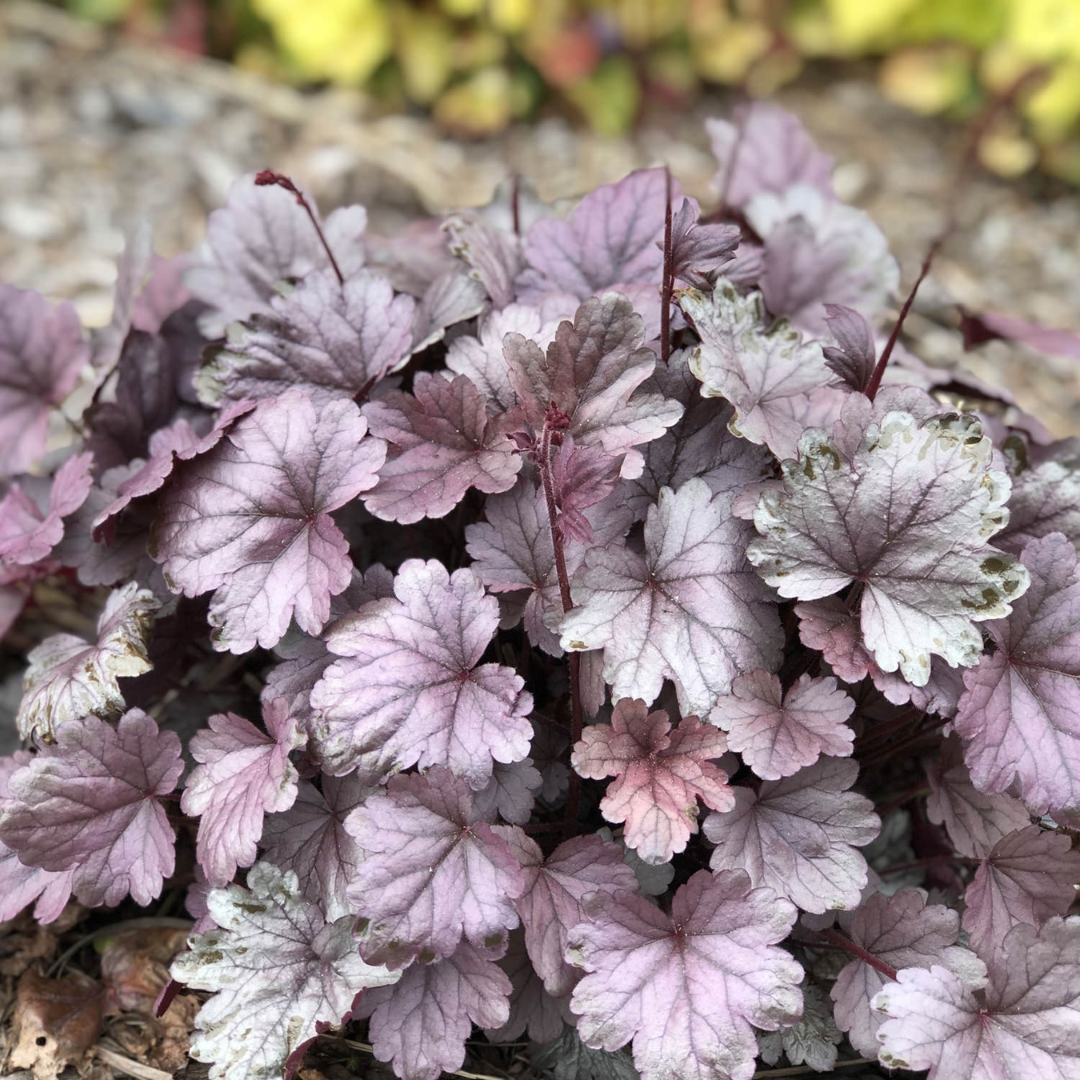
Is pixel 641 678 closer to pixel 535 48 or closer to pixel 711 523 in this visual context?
pixel 711 523

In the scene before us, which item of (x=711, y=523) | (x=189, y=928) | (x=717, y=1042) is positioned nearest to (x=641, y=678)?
(x=711, y=523)

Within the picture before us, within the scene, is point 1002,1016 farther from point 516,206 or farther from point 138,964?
point 516,206

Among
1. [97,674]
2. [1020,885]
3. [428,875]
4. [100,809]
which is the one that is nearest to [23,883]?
[100,809]

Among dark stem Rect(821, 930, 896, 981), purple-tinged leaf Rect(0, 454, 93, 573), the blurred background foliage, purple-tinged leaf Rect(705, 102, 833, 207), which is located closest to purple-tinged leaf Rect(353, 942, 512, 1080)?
dark stem Rect(821, 930, 896, 981)

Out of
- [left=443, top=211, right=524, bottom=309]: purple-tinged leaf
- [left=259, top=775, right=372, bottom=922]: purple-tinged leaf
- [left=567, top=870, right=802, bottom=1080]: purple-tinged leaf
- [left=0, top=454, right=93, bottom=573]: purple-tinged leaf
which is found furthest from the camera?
[left=443, top=211, right=524, bottom=309]: purple-tinged leaf

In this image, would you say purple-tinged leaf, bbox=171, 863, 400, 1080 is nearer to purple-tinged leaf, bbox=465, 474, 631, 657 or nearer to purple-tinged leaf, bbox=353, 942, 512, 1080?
purple-tinged leaf, bbox=353, 942, 512, 1080

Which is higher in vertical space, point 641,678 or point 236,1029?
point 641,678
